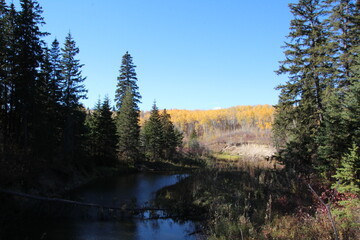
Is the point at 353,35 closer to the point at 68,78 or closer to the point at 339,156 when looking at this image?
the point at 339,156

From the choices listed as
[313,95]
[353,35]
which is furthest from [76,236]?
[353,35]

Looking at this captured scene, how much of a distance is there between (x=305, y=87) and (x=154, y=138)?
2659cm

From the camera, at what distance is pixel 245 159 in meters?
19.5

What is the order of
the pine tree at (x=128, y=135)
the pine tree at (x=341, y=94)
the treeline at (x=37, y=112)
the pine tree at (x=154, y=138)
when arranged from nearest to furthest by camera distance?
the pine tree at (x=341, y=94) → the treeline at (x=37, y=112) → the pine tree at (x=128, y=135) → the pine tree at (x=154, y=138)

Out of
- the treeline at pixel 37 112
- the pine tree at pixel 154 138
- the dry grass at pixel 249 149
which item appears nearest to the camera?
the treeline at pixel 37 112

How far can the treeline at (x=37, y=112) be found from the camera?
608 inches

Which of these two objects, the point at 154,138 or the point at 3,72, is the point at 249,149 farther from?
the point at 3,72

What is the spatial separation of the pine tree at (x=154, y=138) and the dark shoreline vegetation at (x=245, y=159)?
11.0 meters

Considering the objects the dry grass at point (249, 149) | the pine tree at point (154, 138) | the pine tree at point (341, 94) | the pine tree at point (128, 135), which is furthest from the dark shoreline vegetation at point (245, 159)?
the dry grass at point (249, 149)

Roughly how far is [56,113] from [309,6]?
23489mm

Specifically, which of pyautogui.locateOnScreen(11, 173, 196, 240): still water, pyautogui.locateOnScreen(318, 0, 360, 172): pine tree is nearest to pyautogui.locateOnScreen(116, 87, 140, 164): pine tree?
pyautogui.locateOnScreen(11, 173, 196, 240): still water

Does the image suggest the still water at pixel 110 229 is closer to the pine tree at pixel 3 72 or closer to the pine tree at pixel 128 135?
the pine tree at pixel 3 72

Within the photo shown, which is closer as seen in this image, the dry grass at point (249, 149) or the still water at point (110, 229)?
the still water at point (110, 229)

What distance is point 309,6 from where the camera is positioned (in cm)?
1736
